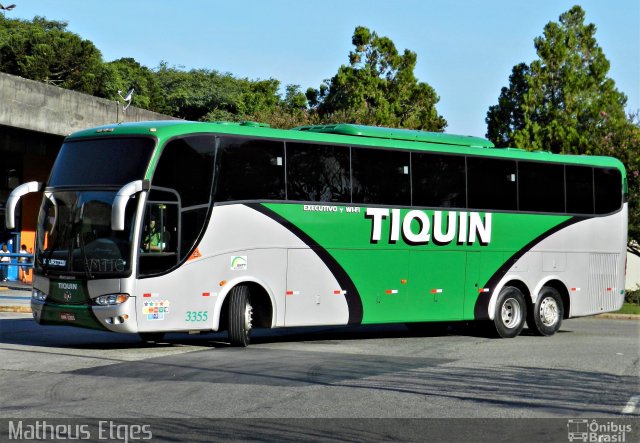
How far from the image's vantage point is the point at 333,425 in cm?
1000

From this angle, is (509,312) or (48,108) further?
(48,108)

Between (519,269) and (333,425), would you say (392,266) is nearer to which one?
(519,269)

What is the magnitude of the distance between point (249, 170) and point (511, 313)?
23.3 ft

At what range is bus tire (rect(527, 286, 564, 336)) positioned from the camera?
22.0 m

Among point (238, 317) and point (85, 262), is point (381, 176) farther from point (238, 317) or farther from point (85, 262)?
point (85, 262)

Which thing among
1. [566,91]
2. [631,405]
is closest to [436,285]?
[631,405]

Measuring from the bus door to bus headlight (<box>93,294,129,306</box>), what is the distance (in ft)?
20.0

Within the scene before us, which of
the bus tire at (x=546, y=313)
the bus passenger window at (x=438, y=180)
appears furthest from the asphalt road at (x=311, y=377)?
the bus passenger window at (x=438, y=180)

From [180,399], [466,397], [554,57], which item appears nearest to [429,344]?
[466,397]

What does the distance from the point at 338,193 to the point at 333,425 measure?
30.0ft

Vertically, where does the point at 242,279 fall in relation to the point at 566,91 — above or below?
below

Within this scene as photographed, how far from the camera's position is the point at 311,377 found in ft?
44.0

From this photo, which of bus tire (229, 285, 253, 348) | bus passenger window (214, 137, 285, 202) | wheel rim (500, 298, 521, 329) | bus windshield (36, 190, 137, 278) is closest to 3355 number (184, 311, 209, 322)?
bus tire (229, 285, 253, 348)

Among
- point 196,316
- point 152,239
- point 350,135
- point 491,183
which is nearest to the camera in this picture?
point 152,239
